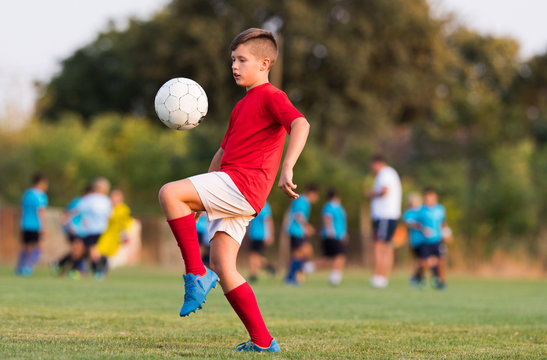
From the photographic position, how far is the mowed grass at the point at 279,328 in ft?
16.2

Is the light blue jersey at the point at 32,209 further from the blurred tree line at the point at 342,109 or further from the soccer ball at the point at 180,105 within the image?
the soccer ball at the point at 180,105

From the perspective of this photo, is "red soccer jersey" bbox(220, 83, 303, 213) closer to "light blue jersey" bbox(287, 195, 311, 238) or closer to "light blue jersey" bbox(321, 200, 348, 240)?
"light blue jersey" bbox(287, 195, 311, 238)

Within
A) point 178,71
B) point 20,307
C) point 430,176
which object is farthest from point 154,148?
point 20,307

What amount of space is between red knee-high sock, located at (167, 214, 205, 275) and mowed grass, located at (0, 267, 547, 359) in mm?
539

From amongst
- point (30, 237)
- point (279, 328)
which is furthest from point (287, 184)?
point (30, 237)

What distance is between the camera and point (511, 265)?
948 inches

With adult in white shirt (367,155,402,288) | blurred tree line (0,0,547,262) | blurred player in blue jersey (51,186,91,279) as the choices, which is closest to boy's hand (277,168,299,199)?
adult in white shirt (367,155,402,288)

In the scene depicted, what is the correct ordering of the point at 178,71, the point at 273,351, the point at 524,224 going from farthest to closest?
the point at 178,71 → the point at 524,224 → the point at 273,351

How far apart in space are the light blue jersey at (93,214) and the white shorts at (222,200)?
11.7 metres

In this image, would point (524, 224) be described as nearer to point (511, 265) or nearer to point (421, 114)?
point (511, 265)

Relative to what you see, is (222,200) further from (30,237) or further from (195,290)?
(30,237)

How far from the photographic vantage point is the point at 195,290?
460cm

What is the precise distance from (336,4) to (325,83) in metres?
3.77

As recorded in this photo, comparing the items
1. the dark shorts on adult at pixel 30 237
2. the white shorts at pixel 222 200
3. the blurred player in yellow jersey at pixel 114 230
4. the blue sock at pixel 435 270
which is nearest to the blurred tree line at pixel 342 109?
the blurred player in yellow jersey at pixel 114 230
